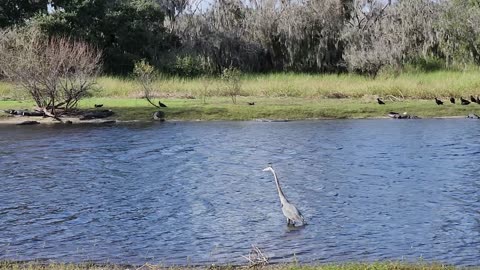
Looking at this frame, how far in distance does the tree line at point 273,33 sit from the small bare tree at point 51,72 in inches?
488

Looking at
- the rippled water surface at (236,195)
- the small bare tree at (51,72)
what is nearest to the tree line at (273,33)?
the small bare tree at (51,72)

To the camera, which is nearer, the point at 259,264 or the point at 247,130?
the point at 259,264

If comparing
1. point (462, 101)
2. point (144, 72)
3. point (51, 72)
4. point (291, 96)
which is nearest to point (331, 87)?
point (291, 96)

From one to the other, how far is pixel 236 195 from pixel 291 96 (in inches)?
1084

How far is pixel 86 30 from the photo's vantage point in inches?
2094

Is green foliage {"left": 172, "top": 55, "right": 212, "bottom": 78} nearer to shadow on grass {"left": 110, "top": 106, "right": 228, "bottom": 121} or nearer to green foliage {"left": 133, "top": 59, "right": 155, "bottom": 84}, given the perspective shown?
green foliage {"left": 133, "top": 59, "right": 155, "bottom": 84}

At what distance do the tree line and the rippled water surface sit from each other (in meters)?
20.5

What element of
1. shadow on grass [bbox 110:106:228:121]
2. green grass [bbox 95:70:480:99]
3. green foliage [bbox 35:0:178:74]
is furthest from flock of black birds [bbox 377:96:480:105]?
green foliage [bbox 35:0:178:74]

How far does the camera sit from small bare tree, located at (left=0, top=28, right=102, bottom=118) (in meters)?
36.2

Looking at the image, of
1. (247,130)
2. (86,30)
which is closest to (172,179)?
(247,130)

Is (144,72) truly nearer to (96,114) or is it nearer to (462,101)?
(96,114)

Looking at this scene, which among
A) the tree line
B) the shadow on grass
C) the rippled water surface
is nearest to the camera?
the rippled water surface

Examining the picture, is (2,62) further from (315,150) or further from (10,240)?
(10,240)

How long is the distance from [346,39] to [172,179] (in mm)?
36357
